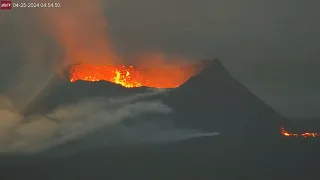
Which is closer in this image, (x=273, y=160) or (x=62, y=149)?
(x=62, y=149)

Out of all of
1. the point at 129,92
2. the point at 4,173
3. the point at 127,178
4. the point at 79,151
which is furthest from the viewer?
the point at 129,92

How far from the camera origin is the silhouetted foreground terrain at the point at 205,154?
33.5 ft

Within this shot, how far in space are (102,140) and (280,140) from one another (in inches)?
211

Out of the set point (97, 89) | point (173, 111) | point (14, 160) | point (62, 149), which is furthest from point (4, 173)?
point (173, 111)

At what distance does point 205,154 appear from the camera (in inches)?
432

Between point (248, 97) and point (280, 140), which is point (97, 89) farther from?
point (280, 140)

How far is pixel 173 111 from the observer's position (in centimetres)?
1227

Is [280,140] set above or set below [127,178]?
above

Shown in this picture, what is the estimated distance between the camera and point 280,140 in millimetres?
12336

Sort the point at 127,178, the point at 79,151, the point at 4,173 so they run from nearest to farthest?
the point at 4,173
the point at 127,178
the point at 79,151

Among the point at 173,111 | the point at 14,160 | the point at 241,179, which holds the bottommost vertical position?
the point at 241,179

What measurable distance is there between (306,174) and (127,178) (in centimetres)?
452

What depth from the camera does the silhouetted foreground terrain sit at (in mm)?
10211

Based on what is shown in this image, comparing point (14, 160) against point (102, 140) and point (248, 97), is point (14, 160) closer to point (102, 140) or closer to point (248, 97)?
point (102, 140)
